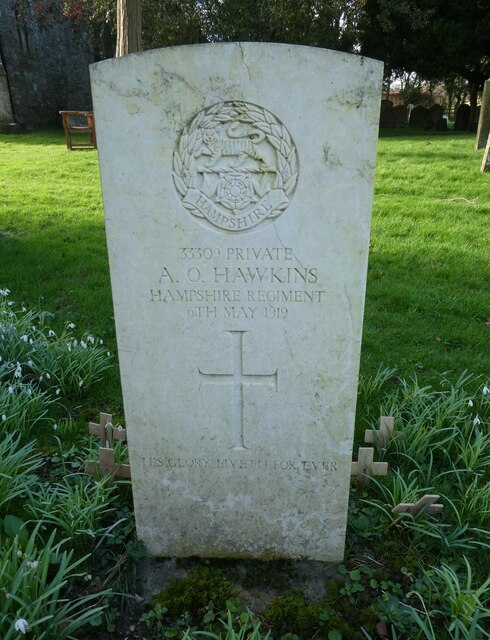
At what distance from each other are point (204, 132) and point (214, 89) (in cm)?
14

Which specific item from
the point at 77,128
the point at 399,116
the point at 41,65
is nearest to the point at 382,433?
the point at 77,128

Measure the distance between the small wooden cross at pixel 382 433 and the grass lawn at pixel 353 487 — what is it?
→ 0.10 feet

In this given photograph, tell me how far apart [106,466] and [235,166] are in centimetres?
176

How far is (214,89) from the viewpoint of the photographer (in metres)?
1.74

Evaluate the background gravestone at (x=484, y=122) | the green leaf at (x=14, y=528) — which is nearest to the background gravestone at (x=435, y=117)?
the background gravestone at (x=484, y=122)

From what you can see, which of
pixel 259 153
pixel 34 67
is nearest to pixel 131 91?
pixel 259 153

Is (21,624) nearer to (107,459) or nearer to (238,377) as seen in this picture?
(107,459)

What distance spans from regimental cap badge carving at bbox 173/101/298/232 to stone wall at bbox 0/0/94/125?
68.5 ft

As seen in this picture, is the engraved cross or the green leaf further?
the green leaf

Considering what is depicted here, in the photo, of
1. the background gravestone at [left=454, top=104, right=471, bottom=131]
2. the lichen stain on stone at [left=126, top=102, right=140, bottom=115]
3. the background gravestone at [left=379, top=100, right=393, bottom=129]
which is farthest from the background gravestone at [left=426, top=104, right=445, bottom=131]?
the lichen stain on stone at [left=126, top=102, right=140, bottom=115]

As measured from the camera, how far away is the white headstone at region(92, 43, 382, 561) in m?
1.75

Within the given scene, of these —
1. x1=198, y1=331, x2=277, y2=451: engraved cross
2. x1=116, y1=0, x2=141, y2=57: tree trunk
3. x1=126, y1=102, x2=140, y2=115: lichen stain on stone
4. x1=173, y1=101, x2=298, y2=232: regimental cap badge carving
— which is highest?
x1=116, y1=0, x2=141, y2=57: tree trunk

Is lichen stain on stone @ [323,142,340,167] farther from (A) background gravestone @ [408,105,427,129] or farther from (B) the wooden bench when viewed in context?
(A) background gravestone @ [408,105,427,129]

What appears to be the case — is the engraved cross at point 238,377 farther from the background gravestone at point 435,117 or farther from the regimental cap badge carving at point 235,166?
the background gravestone at point 435,117
